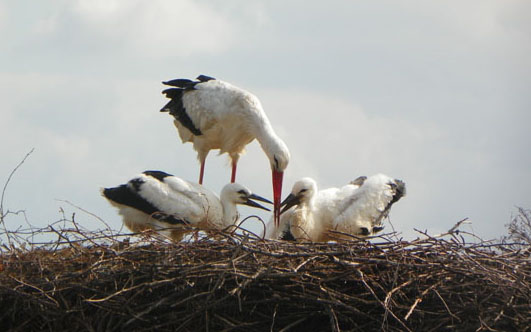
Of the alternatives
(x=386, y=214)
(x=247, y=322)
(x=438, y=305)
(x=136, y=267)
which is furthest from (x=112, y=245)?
(x=386, y=214)

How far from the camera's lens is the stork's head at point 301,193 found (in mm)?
7699

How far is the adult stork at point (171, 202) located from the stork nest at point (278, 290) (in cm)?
240

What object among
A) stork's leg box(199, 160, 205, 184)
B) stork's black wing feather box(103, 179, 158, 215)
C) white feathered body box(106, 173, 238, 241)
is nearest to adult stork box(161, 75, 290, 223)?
stork's leg box(199, 160, 205, 184)

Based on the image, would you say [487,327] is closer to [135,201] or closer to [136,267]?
[136,267]

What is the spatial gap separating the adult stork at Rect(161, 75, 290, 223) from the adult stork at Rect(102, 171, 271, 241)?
25.1 inches

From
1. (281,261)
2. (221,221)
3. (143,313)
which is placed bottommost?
(143,313)

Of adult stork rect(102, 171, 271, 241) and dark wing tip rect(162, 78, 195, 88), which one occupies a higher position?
dark wing tip rect(162, 78, 195, 88)

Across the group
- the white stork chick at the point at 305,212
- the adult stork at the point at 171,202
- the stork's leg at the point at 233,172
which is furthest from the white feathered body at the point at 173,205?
the stork's leg at the point at 233,172

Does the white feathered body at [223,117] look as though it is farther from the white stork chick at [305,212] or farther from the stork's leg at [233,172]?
the white stork chick at [305,212]

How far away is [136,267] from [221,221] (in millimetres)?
2566

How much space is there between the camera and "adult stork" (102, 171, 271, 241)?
766 centimetres

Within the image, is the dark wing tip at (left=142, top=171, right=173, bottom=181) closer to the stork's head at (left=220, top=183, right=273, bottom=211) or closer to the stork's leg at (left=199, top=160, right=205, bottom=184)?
the stork's head at (left=220, top=183, right=273, bottom=211)

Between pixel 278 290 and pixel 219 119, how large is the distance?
4.14 m

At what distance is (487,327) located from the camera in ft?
15.5
